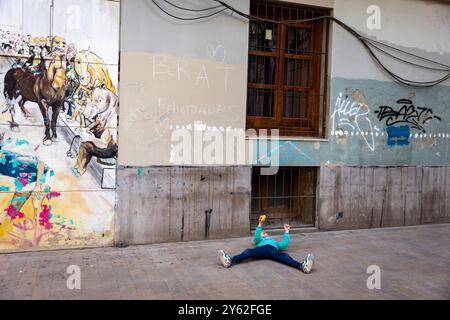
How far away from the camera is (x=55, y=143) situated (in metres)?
5.97

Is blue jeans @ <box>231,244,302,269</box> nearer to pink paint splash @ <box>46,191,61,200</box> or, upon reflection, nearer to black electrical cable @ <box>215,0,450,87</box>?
pink paint splash @ <box>46,191,61,200</box>

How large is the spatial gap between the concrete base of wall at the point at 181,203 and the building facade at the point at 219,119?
21 mm

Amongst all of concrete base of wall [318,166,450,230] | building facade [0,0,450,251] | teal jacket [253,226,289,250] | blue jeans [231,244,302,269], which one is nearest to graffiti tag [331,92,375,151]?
building facade [0,0,450,251]

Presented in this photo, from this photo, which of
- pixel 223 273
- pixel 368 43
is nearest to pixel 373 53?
pixel 368 43

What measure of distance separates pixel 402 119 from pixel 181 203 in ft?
14.8

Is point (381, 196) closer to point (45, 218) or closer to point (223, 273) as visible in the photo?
point (223, 273)

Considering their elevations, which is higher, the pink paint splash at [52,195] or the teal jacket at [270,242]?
the pink paint splash at [52,195]

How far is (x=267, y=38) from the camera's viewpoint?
7.30m

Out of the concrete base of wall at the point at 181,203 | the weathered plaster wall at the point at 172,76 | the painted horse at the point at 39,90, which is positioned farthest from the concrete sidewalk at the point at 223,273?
the painted horse at the point at 39,90

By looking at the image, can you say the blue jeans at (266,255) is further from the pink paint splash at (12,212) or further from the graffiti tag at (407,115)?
the graffiti tag at (407,115)

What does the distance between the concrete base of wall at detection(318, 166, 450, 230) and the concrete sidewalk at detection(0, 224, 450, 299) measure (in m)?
0.90

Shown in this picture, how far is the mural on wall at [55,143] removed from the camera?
5.77 m

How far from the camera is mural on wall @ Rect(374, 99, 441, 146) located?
792 cm

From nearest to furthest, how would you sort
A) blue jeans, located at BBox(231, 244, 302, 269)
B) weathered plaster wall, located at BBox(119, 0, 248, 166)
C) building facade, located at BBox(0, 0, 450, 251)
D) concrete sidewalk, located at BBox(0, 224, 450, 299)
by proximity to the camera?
concrete sidewalk, located at BBox(0, 224, 450, 299)
blue jeans, located at BBox(231, 244, 302, 269)
building facade, located at BBox(0, 0, 450, 251)
weathered plaster wall, located at BBox(119, 0, 248, 166)
